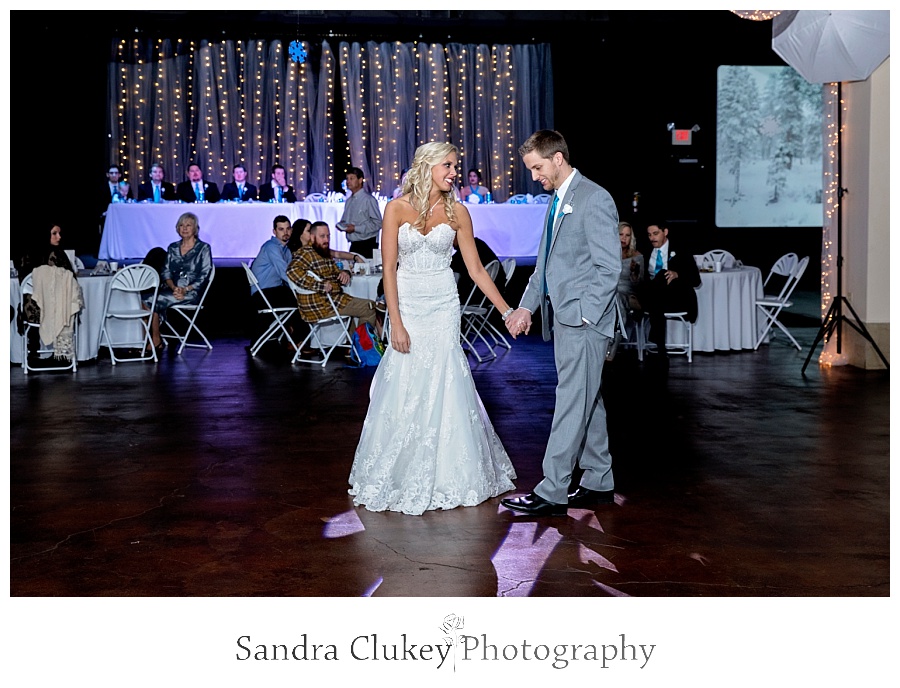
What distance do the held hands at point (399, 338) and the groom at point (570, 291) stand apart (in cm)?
54

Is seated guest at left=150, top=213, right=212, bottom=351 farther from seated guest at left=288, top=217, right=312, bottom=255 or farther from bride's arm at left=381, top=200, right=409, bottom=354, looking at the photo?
bride's arm at left=381, top=200, right=409, bottom=354

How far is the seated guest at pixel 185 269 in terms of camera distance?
9.69m

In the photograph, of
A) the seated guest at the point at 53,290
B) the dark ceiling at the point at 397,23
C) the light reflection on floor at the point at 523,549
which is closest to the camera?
the light reflection on floor at the point at 523,549

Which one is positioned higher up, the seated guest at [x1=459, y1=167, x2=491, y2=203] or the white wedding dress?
the seated guest at [x1=459, y1=167, x2=491, y2=203]

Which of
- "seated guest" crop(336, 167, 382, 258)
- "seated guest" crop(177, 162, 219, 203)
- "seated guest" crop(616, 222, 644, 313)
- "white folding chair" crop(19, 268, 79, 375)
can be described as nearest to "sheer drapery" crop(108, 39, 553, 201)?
"seated guest" crop(177, 162, 219, 203)

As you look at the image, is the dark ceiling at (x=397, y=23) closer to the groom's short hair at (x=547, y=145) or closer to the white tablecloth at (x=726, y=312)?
the white tablecloth at (x=726, y=312)

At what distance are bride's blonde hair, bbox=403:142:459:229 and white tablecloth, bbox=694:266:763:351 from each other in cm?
539

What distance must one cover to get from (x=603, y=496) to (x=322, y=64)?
1296 cm

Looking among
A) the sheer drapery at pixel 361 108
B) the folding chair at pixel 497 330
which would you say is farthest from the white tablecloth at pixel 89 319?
the sheer drapery at pixel 361 108

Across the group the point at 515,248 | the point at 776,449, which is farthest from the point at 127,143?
the point at 776,449

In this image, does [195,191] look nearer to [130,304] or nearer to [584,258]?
[130,304]

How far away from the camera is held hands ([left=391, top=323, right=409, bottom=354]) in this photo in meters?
4.54

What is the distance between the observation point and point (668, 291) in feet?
29.6

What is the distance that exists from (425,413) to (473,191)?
1056cm
